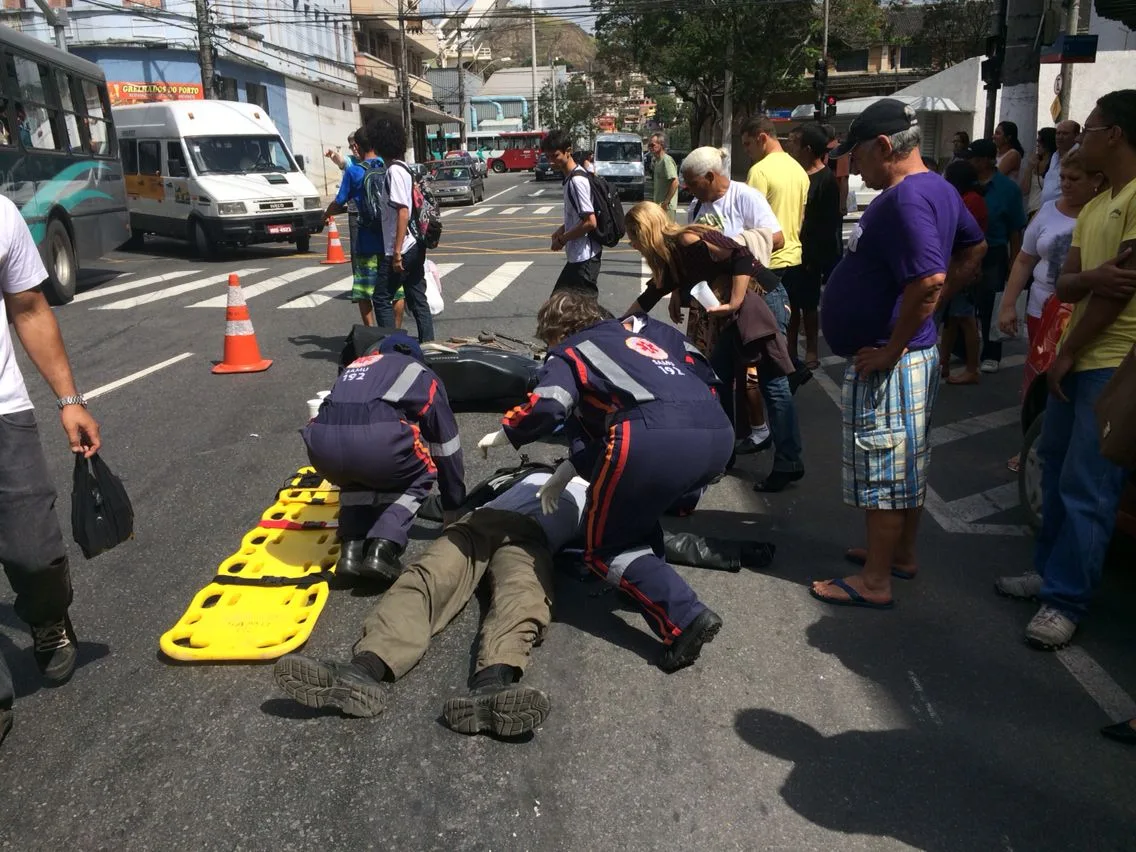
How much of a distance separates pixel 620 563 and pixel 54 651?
1.94 meters

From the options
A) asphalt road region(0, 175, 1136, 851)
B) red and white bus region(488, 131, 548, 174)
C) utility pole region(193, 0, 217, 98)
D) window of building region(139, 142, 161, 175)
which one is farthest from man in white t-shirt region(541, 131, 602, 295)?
red and white bus region(488, 131, 548, 174)

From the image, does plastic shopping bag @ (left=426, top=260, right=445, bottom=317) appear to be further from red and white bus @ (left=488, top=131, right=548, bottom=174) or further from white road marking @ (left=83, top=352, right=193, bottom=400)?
red and white bus @ (left=488, top=131, right=548, bottom=174)

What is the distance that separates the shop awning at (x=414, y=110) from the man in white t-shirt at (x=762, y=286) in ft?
143

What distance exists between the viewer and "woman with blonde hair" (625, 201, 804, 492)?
15.6 feet

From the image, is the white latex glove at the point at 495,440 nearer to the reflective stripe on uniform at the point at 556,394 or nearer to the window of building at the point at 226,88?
the reflective stripe on uniform at the point at 556,394

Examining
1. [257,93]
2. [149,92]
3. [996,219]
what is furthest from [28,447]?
[257,93]

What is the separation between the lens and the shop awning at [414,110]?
54688mm

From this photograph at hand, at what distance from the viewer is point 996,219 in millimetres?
7473

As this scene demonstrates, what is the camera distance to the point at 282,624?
143 inches

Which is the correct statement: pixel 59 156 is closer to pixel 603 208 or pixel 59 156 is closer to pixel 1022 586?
pixel 603 208

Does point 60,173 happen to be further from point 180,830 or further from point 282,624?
point 180,830

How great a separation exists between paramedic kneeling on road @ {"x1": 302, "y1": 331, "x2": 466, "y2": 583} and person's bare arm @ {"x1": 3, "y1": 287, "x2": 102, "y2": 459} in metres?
0.99

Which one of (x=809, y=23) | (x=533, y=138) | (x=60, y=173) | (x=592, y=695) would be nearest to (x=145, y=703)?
(x=592, y=695)

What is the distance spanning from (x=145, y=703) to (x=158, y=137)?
1699cm
